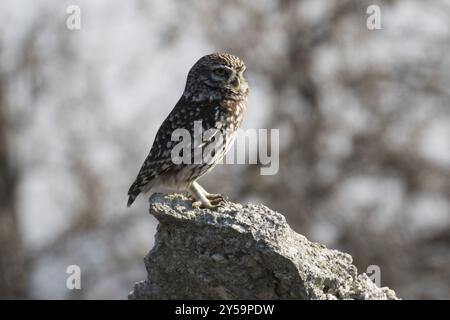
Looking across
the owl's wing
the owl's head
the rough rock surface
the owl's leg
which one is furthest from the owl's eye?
the rough rock surface

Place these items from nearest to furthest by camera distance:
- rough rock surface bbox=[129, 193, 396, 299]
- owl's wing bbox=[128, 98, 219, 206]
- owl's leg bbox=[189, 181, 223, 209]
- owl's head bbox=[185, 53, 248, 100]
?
rough rock surface bbox=[129, 193, 396, 299] → owl's leg bbox=[189, 181, 223, 209] → owl's wing bbox=[128, 98, 219, 206] → owl's head bbox=[185, 53, 248, 100]

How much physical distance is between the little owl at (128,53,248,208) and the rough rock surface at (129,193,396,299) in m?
1.52

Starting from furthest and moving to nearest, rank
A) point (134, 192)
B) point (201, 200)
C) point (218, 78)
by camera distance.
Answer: point (218, 78), point (134, 192), point (201, 200)

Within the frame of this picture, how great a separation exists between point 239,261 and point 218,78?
8.36 ft

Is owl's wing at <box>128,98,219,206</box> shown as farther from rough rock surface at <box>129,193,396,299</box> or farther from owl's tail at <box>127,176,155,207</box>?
rough rock surface at <box>129,193,396,299</box>

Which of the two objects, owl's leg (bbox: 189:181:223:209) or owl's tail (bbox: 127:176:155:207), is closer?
owl's leg (bbox: 189:181:223:209)

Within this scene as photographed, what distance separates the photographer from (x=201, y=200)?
7266mm

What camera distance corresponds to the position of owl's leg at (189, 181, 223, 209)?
694 centimetres

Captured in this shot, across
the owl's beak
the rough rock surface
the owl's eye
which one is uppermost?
the owl's eye

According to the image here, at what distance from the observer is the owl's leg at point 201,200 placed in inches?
273

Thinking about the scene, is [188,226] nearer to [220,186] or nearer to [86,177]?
[220,186]

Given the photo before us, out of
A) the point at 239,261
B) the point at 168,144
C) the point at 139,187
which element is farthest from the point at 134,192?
the point at 239,261

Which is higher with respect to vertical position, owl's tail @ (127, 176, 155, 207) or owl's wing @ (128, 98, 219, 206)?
owl's wing @ (128, 98, 219, 206)

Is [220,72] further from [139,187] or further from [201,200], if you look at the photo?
[201,200]
